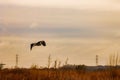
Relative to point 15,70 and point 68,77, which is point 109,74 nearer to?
point 68,77

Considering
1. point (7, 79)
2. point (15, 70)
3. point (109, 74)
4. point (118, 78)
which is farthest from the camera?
point (15, 70)

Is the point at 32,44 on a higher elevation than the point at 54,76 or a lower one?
higher

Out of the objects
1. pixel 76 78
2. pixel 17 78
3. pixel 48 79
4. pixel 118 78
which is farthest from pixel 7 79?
pixel 118 78

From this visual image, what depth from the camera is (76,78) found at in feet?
44.5

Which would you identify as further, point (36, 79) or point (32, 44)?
point (32, 44)

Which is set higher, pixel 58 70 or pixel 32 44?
pixel 32 44

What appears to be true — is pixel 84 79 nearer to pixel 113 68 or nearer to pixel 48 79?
→ pixel 48 79

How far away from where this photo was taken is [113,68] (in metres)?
16.0

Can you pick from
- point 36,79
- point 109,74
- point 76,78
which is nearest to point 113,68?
point 109,74

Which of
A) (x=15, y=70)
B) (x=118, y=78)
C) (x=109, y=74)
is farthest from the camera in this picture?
(x=15, y=70)

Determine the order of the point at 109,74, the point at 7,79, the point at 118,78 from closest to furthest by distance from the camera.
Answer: the point at 7,79
the point at 118,78
the point at 109,74

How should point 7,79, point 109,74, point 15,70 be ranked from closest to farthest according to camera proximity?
point 7,79, point 109,74, point 15,70

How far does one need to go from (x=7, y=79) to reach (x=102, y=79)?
308 cm

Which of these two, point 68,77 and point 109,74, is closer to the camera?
point 68,77
